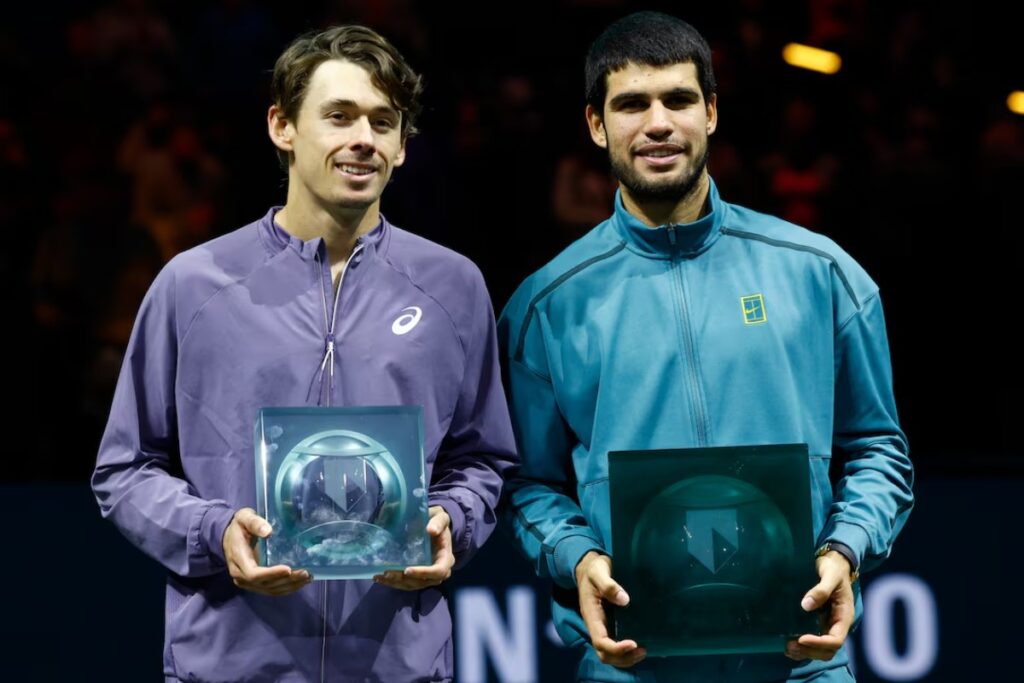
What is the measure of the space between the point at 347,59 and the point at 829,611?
4.16ft

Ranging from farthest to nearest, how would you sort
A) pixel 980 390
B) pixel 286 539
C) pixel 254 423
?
pixel 980 390, pixel 254 423, pixel 286 539

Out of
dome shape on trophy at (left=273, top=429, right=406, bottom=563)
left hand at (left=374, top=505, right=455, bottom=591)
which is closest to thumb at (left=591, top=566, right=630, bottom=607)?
left hand at (left=374, top=505, right=455, bottom=591)

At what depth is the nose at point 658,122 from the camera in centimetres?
292

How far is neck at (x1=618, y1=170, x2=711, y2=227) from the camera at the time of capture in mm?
3002

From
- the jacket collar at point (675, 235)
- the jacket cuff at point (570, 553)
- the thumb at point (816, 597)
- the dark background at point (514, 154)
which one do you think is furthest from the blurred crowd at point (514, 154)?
the thumb at point (816, 597)

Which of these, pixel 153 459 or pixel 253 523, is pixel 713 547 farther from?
pixel 153 459

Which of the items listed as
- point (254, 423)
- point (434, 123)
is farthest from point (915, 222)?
point (254, 423)

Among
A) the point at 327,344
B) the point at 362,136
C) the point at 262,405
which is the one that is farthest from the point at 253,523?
the point at 362,136

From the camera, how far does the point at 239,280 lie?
2791mm

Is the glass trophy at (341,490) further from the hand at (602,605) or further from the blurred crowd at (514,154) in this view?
the blurred crowd at (514,154)

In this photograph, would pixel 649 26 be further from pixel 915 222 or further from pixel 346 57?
pixel 915 222

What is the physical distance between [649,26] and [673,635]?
1141mm

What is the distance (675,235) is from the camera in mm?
2969

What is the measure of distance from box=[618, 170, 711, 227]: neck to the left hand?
735 mm
